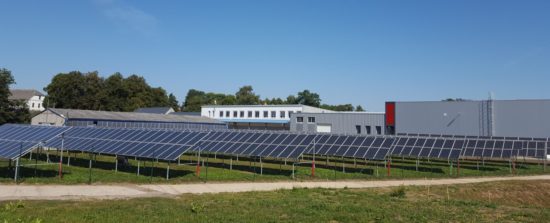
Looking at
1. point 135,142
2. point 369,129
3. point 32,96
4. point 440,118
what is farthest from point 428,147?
point 32,96

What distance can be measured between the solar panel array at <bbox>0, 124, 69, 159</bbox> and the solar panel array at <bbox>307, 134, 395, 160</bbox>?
19059 millimetres

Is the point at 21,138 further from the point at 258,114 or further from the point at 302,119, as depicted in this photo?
the point at 258,114

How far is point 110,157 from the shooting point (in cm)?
4234

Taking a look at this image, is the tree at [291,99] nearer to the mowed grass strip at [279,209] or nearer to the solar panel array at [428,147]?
the solar panel array at [428,147]

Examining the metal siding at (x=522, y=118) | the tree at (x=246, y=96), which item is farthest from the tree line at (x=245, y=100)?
the metal siding at (x=522, y=118)

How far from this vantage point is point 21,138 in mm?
32156

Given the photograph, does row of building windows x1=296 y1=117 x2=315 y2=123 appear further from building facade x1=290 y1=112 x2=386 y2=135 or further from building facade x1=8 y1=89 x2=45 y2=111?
building facade x1=8 y1=89 x2=45 y2=111

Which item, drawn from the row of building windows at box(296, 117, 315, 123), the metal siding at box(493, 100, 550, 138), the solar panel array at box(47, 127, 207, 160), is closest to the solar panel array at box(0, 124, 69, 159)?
the solar panel array at box(47, 127, 207, 160)

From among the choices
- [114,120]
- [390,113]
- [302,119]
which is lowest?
[114,120]

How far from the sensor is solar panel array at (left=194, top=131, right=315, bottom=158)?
1278 inches

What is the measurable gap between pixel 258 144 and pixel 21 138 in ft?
55.7

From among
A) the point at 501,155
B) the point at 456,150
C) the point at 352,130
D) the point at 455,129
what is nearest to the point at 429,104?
the point at 455,129

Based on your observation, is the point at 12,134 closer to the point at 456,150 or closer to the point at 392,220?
the point at 392,220

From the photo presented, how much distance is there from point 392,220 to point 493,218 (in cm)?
405
